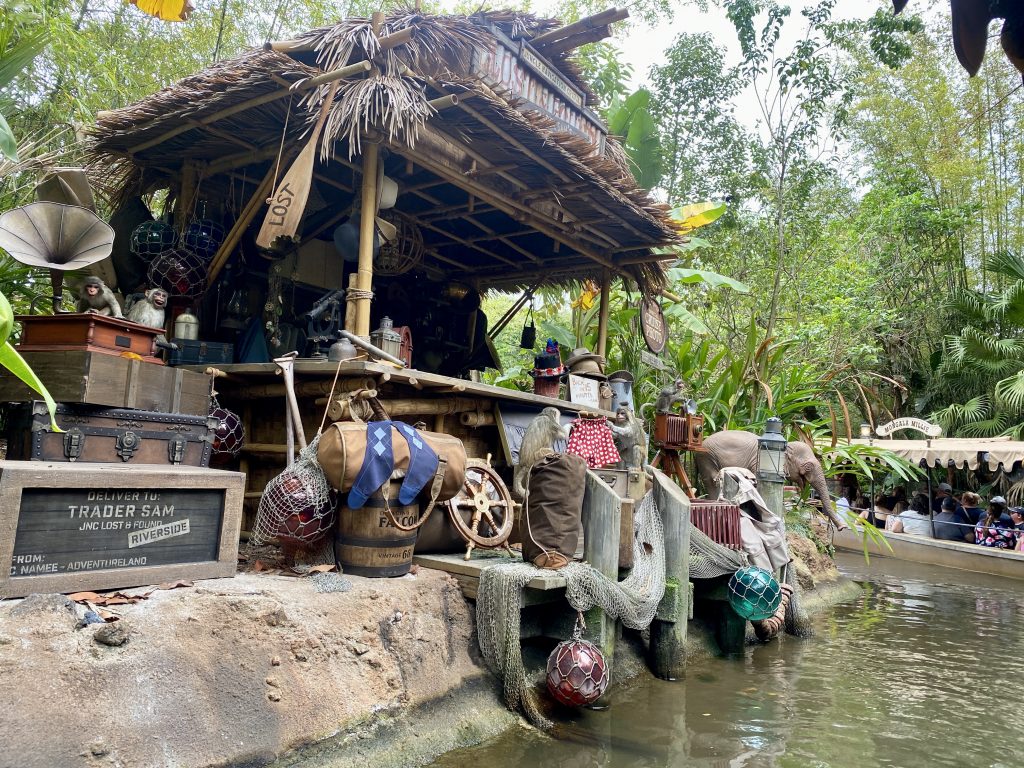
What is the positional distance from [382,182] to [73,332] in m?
2.92

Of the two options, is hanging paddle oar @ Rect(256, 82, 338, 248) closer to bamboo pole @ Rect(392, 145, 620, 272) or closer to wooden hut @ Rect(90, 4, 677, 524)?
wooden hut @ Rect(90, 4, 677, 524)

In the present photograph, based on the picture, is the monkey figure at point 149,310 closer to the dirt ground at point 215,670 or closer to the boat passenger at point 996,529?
the dirt ground at point 215,670

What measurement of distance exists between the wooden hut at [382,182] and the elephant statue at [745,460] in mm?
1777

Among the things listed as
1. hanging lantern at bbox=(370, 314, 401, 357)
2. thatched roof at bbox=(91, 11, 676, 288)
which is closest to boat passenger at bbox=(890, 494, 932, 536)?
thatched roof at bbox=(91, 11, 676, 288)

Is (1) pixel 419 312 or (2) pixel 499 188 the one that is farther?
(1) pixel 419 312

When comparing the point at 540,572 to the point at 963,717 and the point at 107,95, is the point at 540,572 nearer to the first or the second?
the point at 963,717

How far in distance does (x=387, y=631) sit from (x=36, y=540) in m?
1.86

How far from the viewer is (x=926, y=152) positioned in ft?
67.1

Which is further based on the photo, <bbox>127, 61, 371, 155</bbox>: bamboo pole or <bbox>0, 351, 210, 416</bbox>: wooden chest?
<bbox>127, 61, 371, 155</bbox>: bamboo pole

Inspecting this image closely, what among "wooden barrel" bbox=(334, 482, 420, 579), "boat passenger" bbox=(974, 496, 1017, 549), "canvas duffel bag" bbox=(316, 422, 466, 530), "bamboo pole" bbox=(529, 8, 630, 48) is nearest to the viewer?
"canvas duffel bag" bbox=(316, 422, 466, 530)

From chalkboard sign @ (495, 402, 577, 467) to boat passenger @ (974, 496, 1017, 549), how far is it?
10427 millimetres

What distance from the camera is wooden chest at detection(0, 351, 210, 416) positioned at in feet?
14.1

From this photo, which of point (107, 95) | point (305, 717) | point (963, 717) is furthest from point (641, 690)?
point (107, 95)

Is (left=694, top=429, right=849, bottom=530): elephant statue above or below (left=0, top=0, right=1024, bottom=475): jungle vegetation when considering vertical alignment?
below
